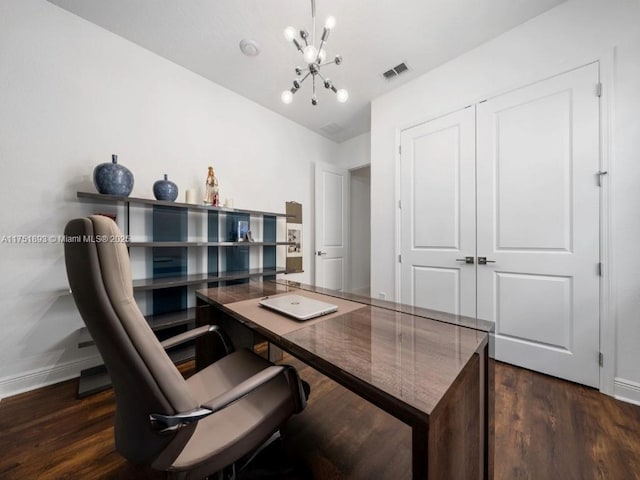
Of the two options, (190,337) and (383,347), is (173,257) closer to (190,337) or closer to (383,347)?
(190,337)

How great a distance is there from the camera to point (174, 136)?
240 cm

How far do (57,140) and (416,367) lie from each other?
2830 millimetres

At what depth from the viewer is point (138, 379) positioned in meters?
0.58

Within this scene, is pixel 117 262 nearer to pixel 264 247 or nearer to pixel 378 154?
pixel 264 247

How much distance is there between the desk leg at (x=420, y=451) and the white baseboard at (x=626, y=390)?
2.20 metres

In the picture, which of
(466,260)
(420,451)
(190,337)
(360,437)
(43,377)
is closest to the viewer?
(420,451)

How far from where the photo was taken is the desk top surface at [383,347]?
1.88 feet

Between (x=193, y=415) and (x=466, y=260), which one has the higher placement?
(x=466, y=260)

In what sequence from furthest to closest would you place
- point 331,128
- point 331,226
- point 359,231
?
point 359,231
point 331,226
point 331,128

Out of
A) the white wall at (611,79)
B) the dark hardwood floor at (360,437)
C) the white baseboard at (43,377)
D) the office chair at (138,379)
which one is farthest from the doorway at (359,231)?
the office chair at (138,379)

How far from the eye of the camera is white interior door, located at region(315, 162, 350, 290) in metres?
3.72

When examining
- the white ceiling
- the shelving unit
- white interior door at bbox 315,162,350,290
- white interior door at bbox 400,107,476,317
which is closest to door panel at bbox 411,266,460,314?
white interior door at bbox 400,107,476,317

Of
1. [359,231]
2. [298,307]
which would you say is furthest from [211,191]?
[359,231]

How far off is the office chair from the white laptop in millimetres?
281
